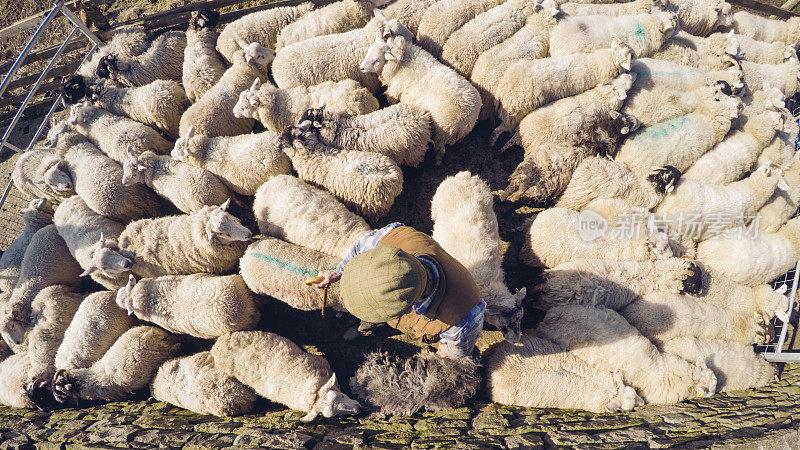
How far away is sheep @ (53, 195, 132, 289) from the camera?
20.0 feet

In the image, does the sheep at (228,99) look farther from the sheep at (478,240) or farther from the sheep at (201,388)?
the sheep at (478,240)

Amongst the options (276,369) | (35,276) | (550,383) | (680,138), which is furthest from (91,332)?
(680,138)

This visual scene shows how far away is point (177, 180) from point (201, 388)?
3.35 m

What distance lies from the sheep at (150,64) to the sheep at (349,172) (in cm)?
356

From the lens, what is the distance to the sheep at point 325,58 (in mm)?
6832

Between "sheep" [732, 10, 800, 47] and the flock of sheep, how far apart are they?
108cm

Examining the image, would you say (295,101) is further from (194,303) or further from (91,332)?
(91,332)

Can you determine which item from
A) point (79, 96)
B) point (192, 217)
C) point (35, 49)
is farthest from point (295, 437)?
point (35, 49)

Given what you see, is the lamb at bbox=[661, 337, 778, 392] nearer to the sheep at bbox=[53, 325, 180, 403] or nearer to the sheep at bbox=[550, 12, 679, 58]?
the sheep at bbox=[550, 12, 679, 58]

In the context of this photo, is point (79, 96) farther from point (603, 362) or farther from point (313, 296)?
point (603, 362)

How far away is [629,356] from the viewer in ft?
18.4

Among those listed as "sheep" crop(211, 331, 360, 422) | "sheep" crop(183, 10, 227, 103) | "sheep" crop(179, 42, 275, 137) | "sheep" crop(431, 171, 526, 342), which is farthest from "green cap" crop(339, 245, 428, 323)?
"sheep" crop(183, 10, 227, 103)

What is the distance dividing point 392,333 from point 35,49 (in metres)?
11.0

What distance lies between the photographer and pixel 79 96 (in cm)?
739
